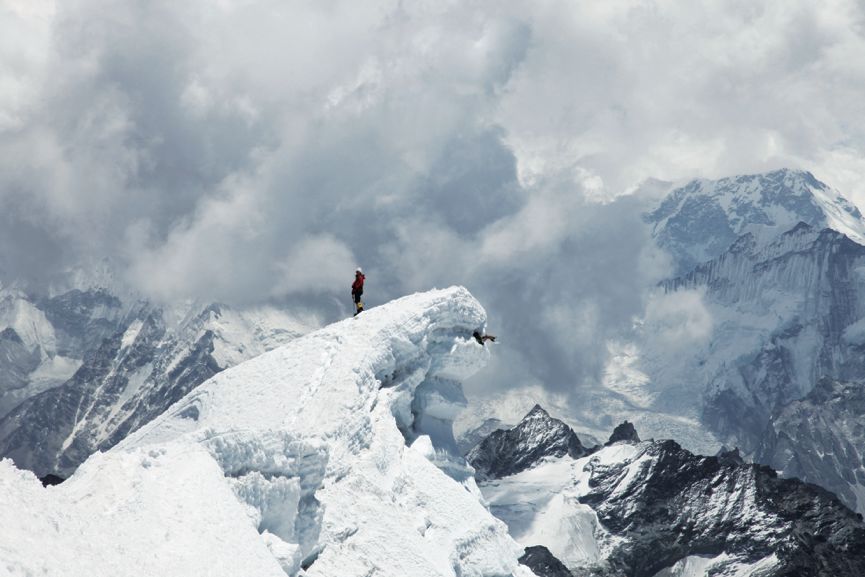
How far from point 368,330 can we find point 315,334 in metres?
4.10

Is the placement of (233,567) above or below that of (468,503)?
above

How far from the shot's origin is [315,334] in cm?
7806

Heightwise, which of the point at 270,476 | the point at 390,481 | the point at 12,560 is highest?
the point at 12,560

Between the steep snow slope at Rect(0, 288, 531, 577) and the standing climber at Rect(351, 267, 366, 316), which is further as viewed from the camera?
the standing climber at Rect(351, 267, 366, 316)

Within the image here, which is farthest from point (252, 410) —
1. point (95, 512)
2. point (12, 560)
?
point (12, 560)

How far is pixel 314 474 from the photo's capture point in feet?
187

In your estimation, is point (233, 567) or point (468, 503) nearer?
point (233, 567)

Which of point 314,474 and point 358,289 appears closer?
point 314,474

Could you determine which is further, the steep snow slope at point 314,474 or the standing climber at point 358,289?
the standing climber at point 358,289

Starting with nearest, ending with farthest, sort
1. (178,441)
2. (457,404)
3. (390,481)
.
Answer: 1. (178,441)
2. (390,481)
3. (457,404)

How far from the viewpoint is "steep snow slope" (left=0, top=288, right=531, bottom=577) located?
42.7 meters

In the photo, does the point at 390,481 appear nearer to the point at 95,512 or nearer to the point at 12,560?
the point at 95,512

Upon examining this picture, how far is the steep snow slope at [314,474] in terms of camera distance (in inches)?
1679

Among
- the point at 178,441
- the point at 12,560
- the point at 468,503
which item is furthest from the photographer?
the point at 468,503
